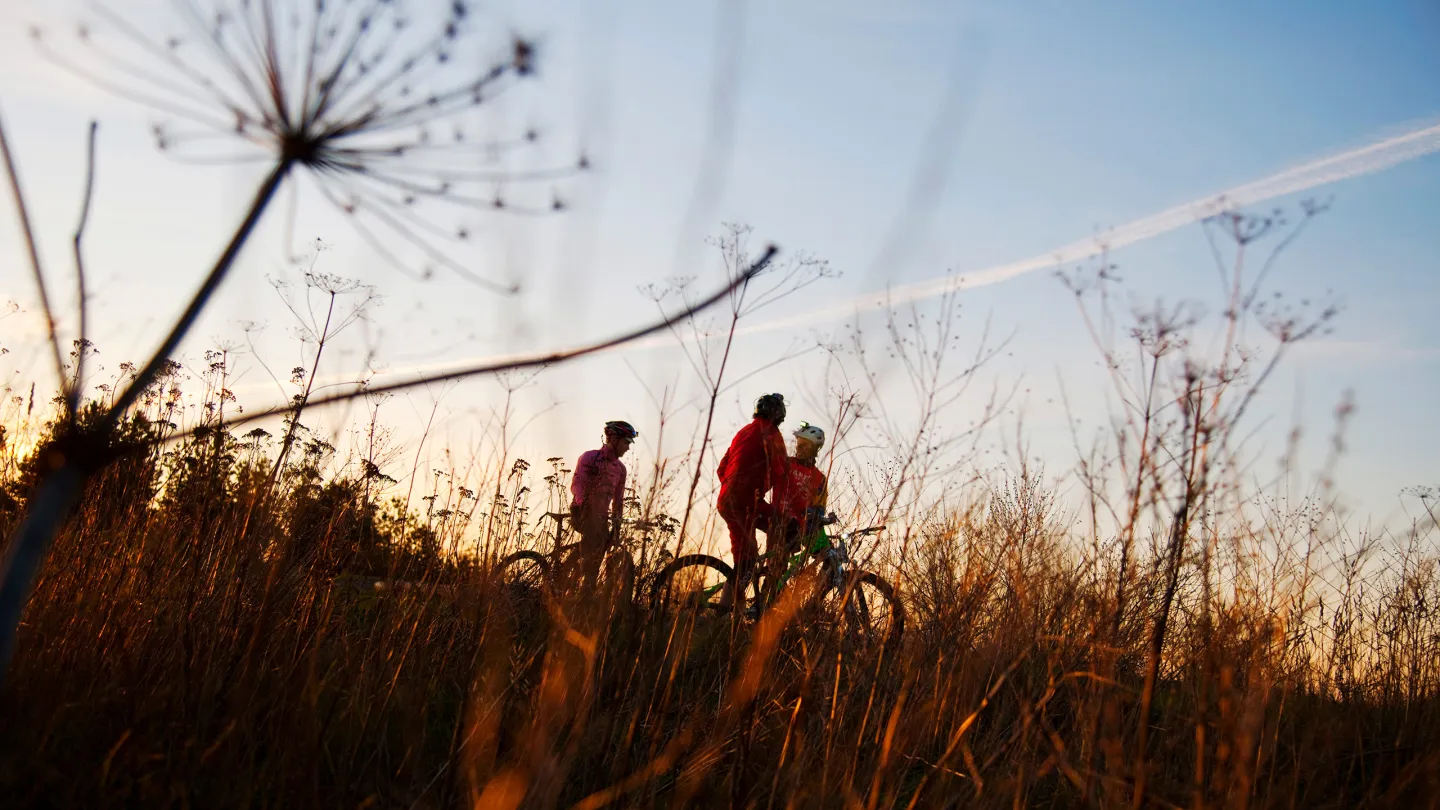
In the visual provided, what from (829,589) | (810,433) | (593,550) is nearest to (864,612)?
(829,589)

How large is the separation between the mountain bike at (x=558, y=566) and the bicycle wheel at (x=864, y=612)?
1.90 feet

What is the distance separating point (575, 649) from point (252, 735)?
0.76 meters

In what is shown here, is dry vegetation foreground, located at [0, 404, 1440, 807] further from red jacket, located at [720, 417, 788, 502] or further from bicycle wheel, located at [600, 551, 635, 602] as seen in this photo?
red jacket, located at [720, 417, 788, 502]

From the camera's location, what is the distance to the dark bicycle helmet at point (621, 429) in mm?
3676

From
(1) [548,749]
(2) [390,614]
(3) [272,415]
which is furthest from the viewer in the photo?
(2) [390,614]

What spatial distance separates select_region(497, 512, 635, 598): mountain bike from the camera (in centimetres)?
240

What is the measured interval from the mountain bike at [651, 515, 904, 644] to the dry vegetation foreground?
0.08m

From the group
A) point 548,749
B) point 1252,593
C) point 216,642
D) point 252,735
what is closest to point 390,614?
point 216,642

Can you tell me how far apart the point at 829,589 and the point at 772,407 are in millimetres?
1361

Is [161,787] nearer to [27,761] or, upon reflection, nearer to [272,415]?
[27,761]

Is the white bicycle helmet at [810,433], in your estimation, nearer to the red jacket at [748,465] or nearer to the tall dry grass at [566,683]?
the red jacket at [748,465]

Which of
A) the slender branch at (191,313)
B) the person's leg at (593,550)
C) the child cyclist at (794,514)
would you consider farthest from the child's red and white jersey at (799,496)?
the slender branch at (191,313)

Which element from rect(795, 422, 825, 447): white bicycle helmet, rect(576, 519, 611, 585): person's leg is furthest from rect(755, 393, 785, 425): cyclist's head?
rect(576, 519, 611, 585): person's leg

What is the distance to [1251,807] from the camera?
2.26m
